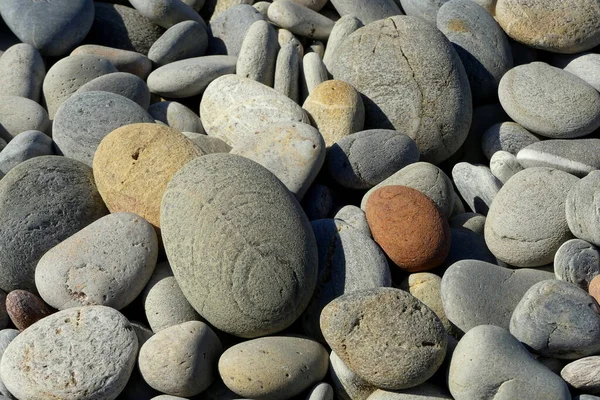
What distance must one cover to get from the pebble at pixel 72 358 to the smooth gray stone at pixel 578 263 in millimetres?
2016

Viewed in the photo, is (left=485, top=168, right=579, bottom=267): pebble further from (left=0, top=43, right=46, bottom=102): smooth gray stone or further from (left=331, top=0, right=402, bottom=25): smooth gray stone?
(left=0, top=43, right=46, bottom=102): smooth gray stone

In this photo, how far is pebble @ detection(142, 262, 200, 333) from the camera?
156 inches

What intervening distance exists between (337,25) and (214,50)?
935 millimetres

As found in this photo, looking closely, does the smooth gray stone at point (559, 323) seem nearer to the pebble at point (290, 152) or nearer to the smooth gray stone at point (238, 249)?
the smooth gray stone at point (238, 249)

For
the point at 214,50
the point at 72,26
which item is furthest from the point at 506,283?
the point at 72,26

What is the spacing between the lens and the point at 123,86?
5.28 metres

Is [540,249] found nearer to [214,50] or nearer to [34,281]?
[34,281]

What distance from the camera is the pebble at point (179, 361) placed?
3607mm

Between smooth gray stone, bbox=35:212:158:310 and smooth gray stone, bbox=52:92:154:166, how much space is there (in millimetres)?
835

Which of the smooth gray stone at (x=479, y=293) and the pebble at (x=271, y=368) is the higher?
the smooth gray stone at (x=479, y=293)

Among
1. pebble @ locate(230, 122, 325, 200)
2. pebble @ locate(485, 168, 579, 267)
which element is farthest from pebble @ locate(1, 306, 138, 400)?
pebble @ locate(485, 168, 579, 267)

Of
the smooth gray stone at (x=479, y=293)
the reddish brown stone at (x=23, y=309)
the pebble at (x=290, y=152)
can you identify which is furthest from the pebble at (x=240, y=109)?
the reddish brown stone at (x=23, y=309)

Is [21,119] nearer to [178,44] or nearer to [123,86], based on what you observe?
[123,86]

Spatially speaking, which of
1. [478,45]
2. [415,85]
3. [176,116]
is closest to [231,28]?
[176,116]
